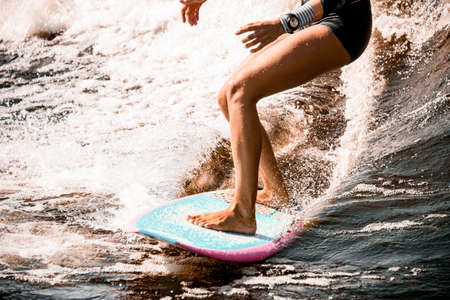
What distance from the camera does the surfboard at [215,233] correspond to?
9.82 ft

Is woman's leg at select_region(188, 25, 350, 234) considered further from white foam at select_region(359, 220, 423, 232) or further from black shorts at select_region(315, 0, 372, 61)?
white foam at select_region(359, 220, 423, 232)

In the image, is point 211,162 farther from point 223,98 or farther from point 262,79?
point 262,79

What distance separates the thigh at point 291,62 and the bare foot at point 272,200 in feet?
2.92

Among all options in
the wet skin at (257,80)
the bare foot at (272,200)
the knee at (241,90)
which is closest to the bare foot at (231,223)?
the wet skin at (257,80)

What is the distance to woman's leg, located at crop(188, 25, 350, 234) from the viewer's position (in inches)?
117

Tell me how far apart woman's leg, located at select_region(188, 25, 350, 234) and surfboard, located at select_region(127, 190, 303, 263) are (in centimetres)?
21

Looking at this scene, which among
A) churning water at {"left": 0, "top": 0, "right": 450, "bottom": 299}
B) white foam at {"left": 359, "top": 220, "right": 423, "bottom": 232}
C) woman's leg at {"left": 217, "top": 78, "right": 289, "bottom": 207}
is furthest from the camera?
woman's leg at {"left": 217, "top": 78, "right": 289, "bottom": 207}

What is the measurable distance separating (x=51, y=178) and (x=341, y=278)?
2.96 metres

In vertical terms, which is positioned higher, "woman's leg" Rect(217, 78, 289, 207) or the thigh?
the thigh

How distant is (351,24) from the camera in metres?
3.10

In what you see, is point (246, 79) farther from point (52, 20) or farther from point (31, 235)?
point (52, 20)

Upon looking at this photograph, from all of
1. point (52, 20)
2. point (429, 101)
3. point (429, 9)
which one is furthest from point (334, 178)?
point (52, 20)

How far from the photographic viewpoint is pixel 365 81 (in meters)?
6.16

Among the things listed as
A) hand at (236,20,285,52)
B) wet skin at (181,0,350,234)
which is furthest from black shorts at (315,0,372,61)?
hand at (236,20,285,52)
